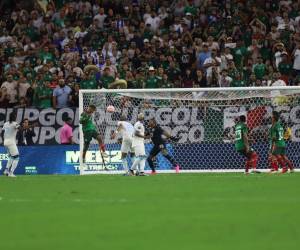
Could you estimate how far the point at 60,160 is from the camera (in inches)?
1157

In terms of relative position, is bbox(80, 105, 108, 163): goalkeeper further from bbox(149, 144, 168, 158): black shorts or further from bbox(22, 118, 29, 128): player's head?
bbox(22, 118, 29, 128): player's head

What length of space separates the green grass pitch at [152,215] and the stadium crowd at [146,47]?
847 cm

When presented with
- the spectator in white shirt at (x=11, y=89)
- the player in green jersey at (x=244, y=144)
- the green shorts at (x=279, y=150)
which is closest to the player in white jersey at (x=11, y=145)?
the spectator in white shirt at (x=11, y=89)

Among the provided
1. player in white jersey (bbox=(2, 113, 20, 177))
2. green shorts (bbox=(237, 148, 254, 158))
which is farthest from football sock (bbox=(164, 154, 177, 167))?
player in white jersey (bbox=(2, 113, 20, 177))

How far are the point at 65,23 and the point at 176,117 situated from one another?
7.74 meters

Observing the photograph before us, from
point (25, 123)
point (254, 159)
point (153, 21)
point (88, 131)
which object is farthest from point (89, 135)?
point (153, 21)

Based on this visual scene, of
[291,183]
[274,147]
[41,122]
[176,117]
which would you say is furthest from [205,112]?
[291,183]

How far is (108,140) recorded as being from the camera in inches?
1144

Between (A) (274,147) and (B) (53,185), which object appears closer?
(B) (53,185)

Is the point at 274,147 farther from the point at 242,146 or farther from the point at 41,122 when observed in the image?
the point at 41,122

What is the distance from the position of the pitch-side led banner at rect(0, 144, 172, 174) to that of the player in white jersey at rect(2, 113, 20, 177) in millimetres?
1457

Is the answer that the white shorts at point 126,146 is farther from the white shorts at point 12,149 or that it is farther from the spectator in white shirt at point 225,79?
the spectator in white shirt at point 225,79

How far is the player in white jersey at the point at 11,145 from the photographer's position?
27859 millimetres

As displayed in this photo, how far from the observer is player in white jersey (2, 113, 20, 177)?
27.9m
